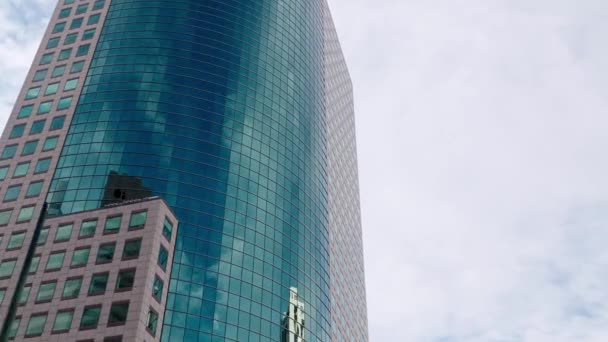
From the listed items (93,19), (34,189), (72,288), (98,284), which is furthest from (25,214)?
(93,19)

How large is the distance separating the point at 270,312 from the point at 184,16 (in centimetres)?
6150

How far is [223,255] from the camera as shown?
92.1m

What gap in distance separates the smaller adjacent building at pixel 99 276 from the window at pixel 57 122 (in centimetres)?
2098

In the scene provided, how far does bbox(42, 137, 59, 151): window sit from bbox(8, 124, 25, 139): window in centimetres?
691

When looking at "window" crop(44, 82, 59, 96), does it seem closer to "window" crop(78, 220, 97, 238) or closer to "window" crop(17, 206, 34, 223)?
"window" crop(17, 206, 34, 223)

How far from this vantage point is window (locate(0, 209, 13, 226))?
92.1m

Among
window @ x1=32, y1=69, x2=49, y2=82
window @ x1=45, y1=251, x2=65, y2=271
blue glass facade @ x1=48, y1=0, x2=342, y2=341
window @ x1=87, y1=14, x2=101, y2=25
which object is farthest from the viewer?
window @ x1=87, y1=14, x2=101, y2=25

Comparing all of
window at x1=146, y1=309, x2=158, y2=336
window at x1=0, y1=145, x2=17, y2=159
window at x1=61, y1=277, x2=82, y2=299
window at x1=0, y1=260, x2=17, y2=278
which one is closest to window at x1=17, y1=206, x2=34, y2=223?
window at x1=0, y1=260, x2=17, y2=278

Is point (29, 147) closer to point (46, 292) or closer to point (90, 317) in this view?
point (46, 292)

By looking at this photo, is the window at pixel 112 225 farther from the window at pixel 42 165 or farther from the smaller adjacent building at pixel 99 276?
the window at pixel 42 165

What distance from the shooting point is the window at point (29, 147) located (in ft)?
330

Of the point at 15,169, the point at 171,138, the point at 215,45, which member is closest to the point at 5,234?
the point at 15,169

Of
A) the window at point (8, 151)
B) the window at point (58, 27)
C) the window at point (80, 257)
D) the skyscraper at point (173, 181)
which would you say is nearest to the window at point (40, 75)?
the skyscraper at point (173, 181)

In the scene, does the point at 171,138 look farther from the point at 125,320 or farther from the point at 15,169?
the point at 125,320
